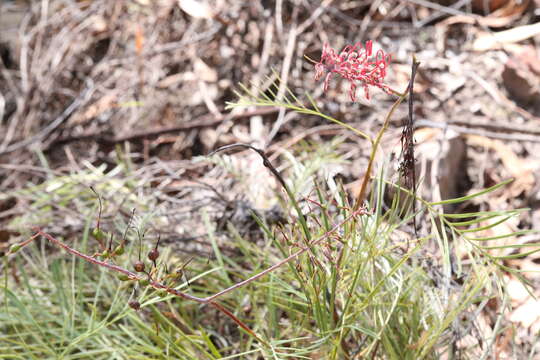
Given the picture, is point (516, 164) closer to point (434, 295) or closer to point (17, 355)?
point (434, 295)

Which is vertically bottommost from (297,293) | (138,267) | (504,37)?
(297,293)

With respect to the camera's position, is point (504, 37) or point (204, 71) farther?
point (204, 71)

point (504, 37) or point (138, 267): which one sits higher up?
point (504, 37)

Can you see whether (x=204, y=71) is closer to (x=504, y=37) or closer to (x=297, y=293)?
(x=504, y=37)

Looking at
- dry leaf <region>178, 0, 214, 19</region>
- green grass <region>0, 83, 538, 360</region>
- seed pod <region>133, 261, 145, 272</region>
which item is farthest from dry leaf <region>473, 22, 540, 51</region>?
seed pod <region>133, 261, 145, 272</region>

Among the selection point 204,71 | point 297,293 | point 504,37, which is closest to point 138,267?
point 297,293

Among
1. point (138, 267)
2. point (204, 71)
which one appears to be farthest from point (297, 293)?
point (204, 71)

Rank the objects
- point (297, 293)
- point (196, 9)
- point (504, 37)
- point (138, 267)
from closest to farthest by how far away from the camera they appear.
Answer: point (138, 267), point (297, 293), point (504, 37), point (196, 9)

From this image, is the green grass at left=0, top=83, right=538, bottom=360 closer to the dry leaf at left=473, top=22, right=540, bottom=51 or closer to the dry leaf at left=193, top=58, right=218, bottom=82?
the dry leaf at left=193, top=58, right=218, bottom=82

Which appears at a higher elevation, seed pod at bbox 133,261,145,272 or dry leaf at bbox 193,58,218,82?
dry leaf at bbox 193,58,218,82

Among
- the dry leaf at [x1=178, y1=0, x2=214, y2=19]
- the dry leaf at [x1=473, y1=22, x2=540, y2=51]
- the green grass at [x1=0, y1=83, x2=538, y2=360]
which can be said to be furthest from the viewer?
the dry leaf at [x1=178, y1=0, x2=214, y2=19]

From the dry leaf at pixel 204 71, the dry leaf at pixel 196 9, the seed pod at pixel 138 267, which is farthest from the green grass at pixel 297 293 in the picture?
the dry leaf at pixel 196 9

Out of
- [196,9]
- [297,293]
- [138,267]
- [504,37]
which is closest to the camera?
[138,267]

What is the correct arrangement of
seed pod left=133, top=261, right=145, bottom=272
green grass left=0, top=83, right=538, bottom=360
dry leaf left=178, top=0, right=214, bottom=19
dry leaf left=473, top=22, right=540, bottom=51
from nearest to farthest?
seed pod left=133, top=261, right=145, bottom=272 < green grass left=0, top=83, right=538, bottom=360 < dry leaf left=473, top=22, right=540, bottom=51 < dry leaf left=178, top=0, right=214, bottom=19
